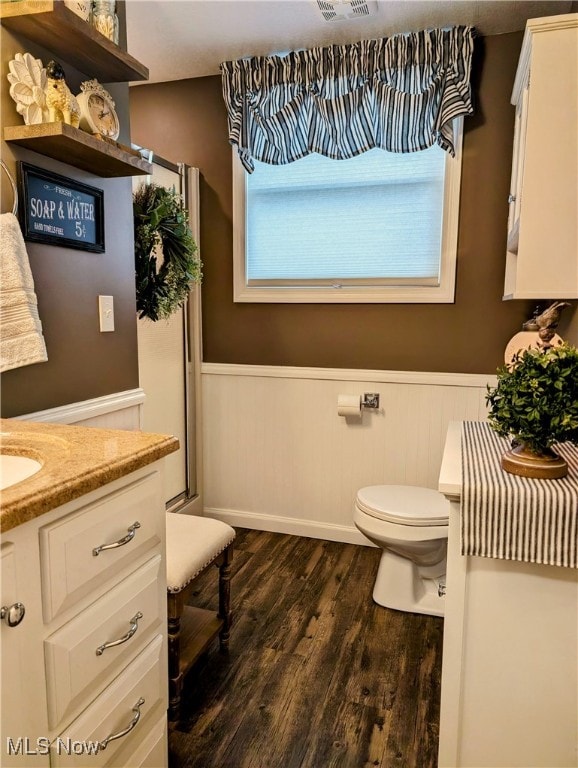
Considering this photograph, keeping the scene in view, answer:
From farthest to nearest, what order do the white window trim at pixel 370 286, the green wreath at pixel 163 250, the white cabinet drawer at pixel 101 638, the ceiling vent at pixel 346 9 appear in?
the white window trim at pixel 370 286 → the ceiling vent at pixel 346 9 → the green wreath at pixel 163 250 → the white cabinet drawer at pixel 101 638

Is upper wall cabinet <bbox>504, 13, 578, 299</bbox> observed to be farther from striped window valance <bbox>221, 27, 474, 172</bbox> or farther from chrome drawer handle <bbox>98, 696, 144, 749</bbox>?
chrome drawer handle <bbox>98, 696, 144, 749</bbox>

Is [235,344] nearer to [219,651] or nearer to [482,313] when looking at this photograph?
[482,313]

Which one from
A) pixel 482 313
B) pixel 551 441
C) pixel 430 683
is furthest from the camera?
pixel 482 313

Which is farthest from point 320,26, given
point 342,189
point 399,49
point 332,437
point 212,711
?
point 212,711

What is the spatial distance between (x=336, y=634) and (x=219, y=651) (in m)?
0.46

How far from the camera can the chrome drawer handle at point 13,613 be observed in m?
0.79

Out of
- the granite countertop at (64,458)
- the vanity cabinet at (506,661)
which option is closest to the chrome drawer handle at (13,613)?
the granite countertop at (64,458)

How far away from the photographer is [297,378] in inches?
112

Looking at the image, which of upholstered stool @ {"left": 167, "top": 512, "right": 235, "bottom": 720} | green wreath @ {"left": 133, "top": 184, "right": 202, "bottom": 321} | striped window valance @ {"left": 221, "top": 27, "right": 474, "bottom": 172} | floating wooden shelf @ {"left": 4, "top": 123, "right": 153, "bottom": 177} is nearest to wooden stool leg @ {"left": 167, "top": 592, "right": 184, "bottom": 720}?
upholstered stool @ {"left": 167, "top": 512, "right": 235, "bottom": 720}

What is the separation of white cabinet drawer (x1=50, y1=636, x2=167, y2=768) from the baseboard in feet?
5.48

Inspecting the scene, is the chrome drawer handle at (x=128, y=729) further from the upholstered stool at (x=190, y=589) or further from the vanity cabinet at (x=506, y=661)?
the vanity cabinet at (x=506, y=661)

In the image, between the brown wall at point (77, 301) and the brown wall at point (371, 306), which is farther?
the brown wall at point (371, 306)

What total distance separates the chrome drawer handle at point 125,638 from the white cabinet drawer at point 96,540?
12 centimetres

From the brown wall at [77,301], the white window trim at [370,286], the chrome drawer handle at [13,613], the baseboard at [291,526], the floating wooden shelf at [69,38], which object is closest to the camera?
the chrome drawer handle at [13,613]
